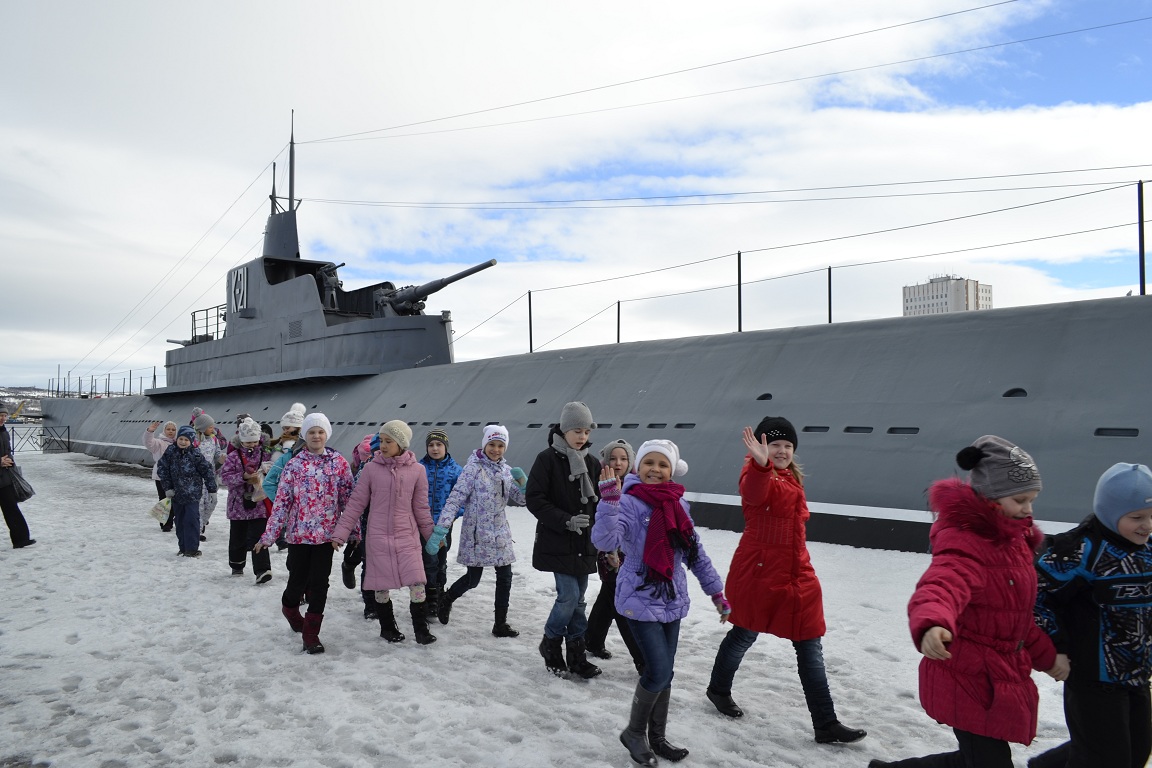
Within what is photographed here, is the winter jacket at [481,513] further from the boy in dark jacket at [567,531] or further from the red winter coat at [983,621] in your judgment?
the red winter coat at [983,621]

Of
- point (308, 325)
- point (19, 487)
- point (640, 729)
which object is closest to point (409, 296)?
point (308, 325)

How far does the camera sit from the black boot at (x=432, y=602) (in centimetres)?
582

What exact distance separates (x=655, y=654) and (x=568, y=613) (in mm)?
1160

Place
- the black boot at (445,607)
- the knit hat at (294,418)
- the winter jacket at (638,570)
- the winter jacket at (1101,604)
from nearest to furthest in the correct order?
1. the winter jacket at (1101,604)
2. the winter jacket at (638,570)
3. the black boot at (445,607)
4. the knit hat at (294,418)

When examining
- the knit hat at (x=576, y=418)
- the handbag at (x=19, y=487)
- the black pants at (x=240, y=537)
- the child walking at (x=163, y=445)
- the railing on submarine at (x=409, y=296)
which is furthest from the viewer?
the railing on submarine at (x=409, y=296)

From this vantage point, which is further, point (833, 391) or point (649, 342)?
point (649, 342)

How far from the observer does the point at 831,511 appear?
289 inches

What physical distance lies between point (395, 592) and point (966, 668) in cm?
509

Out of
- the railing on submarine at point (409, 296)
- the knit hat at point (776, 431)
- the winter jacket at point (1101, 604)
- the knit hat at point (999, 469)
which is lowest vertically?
the winter jacket at point (1101, 604)

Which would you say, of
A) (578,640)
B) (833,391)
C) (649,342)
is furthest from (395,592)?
(649,342)

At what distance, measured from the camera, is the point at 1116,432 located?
20.6ft

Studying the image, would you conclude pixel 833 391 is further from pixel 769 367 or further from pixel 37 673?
pixel 37 673

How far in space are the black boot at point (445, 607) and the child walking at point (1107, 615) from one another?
406 centimetres

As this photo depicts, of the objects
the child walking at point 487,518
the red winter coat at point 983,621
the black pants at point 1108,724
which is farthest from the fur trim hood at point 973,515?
the child walking at point 487,518
